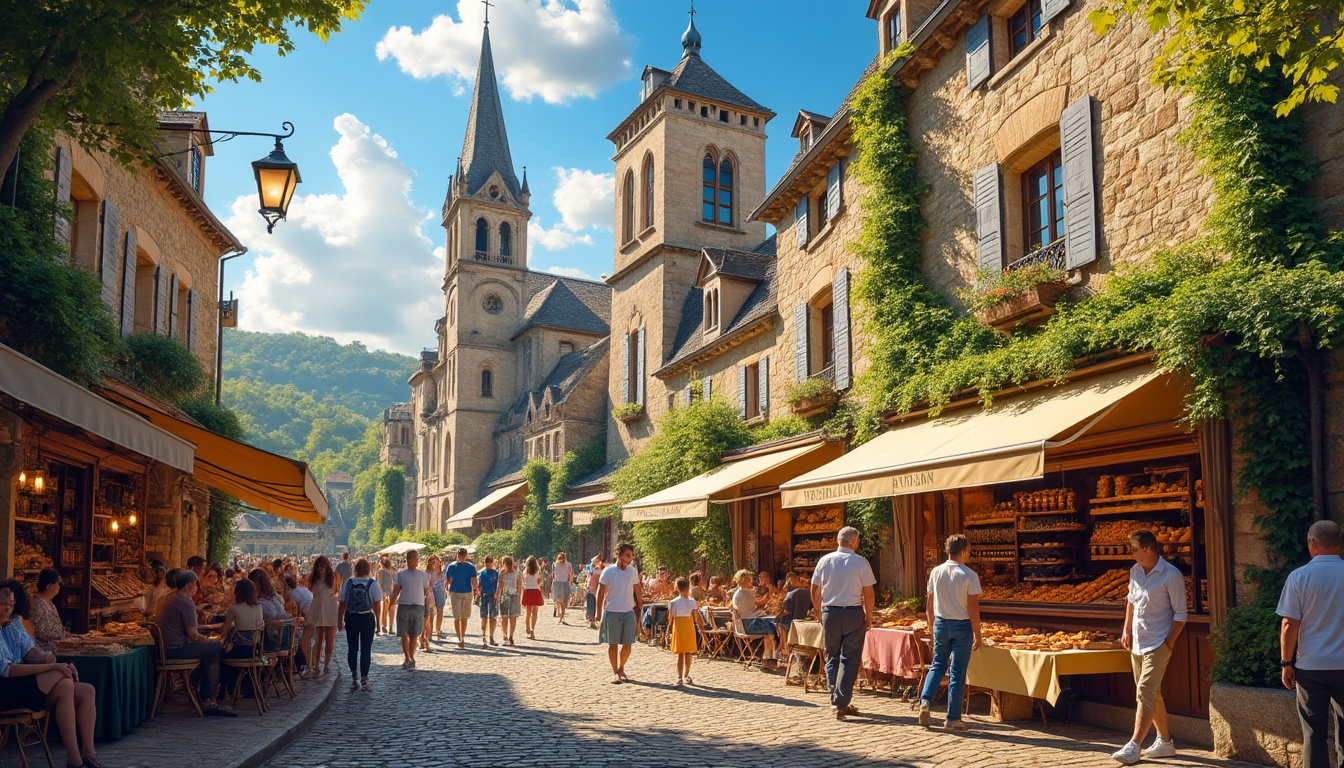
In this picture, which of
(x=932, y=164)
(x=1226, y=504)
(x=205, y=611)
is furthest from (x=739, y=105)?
(x=1226, y=504)

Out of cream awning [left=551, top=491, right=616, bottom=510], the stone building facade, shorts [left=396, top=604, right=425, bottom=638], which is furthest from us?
the stone building facade

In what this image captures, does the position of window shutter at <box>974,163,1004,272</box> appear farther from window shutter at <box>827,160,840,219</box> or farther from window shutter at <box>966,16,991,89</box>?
window shutter at <box>827,160,840,219</box>

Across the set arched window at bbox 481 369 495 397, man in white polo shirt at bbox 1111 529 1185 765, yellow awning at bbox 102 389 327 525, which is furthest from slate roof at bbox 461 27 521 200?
man in white polo shirt at bbox 1111 529 1185 765

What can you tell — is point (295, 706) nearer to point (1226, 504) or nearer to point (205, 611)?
point (205, 611)

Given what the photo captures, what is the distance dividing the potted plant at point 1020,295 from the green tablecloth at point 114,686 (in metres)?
8.81

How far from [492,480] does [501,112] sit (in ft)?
73.7

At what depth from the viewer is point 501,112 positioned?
59.3 m

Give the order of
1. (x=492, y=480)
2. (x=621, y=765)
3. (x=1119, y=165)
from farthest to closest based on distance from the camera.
Result: (x=492, y=480), (x=1119, y=165), (x=621, y=765)

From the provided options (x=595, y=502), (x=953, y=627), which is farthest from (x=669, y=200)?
(x=953, y=627)

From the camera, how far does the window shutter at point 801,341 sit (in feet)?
57.5

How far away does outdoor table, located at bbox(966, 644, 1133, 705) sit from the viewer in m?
7.97

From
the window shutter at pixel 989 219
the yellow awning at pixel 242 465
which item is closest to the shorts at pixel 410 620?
the yellow awning at pixel 242 465

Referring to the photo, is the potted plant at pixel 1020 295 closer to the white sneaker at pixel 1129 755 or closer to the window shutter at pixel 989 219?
the window shutter at pixel 989 219

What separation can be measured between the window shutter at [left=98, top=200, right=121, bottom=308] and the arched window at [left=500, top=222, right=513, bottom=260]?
4263 cm
